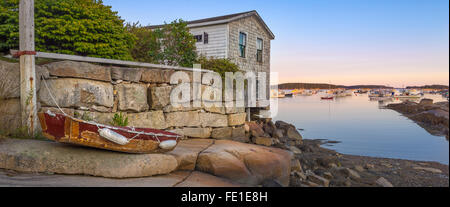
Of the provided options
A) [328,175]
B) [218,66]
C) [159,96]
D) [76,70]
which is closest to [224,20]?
[218,66]

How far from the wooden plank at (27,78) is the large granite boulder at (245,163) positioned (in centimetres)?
331

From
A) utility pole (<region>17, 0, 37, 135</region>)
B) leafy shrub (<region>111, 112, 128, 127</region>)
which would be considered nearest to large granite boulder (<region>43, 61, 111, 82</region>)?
utility pole (<region>17, 0, 37, 135</region>)

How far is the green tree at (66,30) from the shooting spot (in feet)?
25.1

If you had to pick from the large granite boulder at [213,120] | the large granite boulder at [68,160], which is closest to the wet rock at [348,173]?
the large granite boulder at [213,120]

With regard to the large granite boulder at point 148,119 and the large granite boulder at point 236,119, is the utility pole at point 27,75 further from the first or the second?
the large granite boulder at point 236,119

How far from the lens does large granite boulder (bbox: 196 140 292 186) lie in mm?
5789

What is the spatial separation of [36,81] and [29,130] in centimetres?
94

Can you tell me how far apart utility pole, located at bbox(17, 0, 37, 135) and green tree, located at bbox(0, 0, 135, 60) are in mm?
2378

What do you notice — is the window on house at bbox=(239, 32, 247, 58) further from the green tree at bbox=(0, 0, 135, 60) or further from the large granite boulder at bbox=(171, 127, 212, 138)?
the green tree at bbox=(0, 0, 135, 60)

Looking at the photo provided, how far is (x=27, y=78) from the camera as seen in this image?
5.16 m

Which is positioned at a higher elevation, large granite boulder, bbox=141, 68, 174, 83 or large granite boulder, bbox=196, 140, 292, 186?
large granite boulder, bbox=141, 68, 174, 83

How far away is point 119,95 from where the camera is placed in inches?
255
